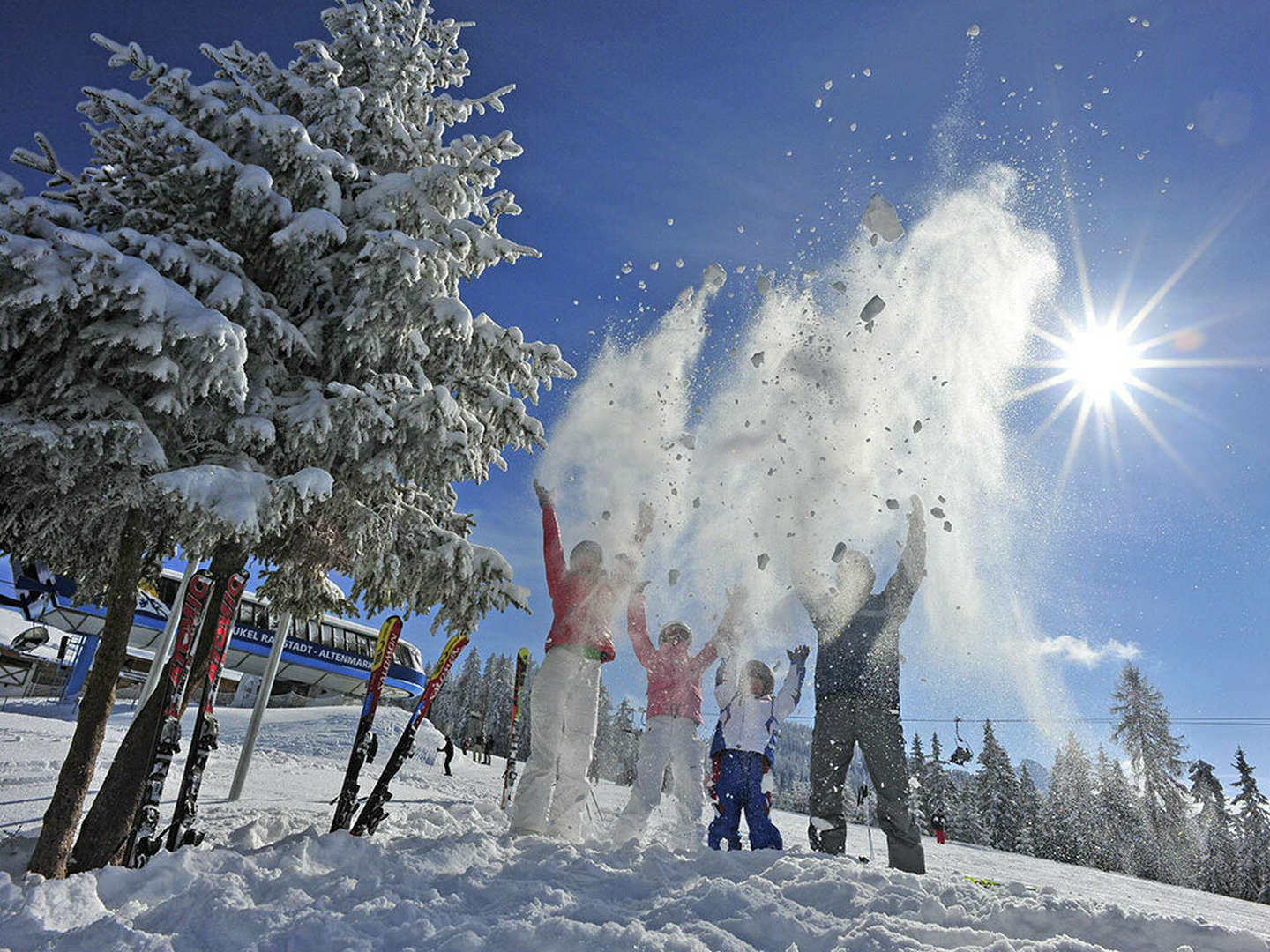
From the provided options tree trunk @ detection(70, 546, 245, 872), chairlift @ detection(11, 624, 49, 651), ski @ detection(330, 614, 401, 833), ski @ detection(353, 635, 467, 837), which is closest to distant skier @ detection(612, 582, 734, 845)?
ski @ detection(353, 635, 467, 837)

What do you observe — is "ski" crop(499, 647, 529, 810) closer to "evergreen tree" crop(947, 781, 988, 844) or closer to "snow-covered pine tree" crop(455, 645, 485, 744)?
"evergreen tree" crop(947, 781, 988, 844)

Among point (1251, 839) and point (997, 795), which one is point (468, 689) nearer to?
point (997, 795)

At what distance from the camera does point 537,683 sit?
20.6ft

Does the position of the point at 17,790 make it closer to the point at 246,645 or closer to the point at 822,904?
the point at 822,904

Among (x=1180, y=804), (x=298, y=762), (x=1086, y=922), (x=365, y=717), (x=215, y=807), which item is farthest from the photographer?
(x=1180, y=804)

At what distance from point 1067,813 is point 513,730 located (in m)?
42.8

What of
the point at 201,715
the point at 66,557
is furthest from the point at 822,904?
the point at 66,557

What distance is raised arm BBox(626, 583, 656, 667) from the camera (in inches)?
284

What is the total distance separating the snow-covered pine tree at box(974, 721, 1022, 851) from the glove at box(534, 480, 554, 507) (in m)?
48.5

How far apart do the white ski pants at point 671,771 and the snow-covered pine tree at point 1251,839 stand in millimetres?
38323

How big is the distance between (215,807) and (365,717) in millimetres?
2922

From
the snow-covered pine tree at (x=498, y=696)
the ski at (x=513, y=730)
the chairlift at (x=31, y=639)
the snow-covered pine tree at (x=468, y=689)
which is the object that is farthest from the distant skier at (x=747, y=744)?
the snow-covered pine tree at (x=468, y=689)

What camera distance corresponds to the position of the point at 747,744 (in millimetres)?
6867

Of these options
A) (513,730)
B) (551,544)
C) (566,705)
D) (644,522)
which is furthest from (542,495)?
(513,730)
